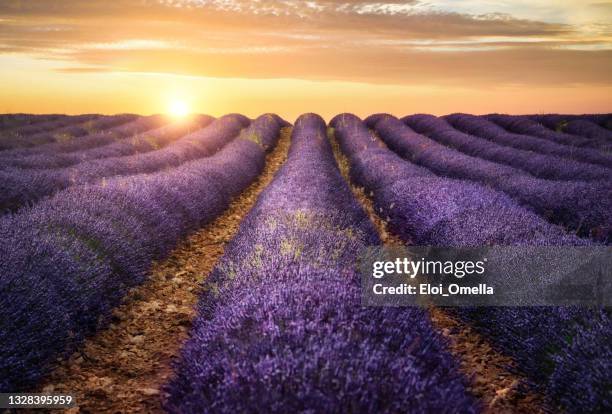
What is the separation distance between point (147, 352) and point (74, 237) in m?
1.31

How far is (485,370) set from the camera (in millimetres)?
3582

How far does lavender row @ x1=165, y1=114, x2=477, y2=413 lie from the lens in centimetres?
191

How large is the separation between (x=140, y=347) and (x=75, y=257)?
3.12 feet

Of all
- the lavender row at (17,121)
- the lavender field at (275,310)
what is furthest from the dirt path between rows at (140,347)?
the lavender row at (17,121)

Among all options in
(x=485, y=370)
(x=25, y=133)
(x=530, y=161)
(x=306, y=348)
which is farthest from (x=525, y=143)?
(x=25, y=133)

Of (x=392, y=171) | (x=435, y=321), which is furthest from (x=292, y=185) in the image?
(x=435, y=321)

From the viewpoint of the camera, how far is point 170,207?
21.6 feet

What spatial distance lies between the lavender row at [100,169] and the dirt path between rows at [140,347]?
171 cm

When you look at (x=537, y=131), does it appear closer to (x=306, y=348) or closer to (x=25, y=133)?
(x=306, y=348)

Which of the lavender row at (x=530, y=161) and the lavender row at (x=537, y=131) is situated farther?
the lavender row at (x=537, y=131)

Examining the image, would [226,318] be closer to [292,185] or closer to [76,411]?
[76,411]

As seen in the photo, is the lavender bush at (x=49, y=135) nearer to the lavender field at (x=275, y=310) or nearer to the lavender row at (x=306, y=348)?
the lavender field at (x=275, y=310)

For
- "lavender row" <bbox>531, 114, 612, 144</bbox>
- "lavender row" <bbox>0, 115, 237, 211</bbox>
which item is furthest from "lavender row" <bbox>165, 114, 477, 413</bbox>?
"lavender row" <bbox>531, 114, 612, 144</bbox>

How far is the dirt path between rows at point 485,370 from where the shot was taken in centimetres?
310
